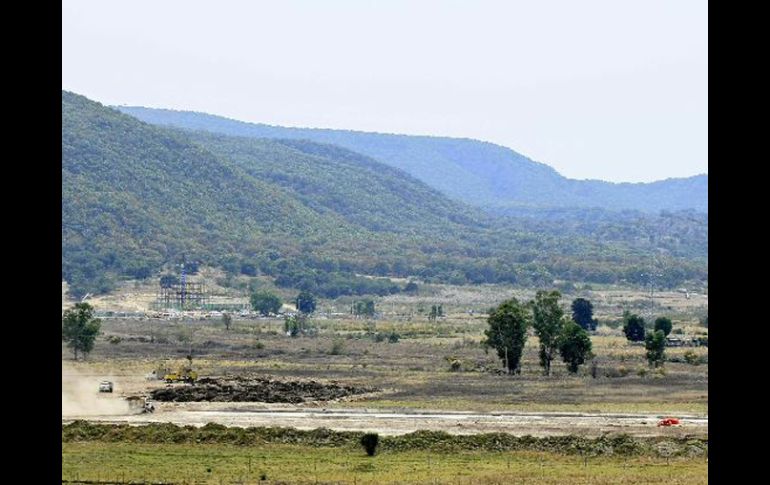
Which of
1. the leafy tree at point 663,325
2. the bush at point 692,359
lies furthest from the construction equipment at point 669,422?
the leafy tree at point 663,325

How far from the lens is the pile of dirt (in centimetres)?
7975

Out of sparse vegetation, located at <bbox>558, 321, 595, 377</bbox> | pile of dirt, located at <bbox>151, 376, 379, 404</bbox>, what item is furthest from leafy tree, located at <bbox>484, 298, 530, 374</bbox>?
pile of dirt, located at <bbox>151, 376, 379, 404</bbox>

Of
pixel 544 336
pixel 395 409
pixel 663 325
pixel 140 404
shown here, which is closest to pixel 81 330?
pixel 544 336

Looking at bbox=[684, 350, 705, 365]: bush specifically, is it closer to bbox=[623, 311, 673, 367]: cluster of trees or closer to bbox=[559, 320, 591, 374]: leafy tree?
bbox=[623, 311, 673, 367]: cluster of trees

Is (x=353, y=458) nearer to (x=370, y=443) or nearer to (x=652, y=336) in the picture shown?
(x=370, y=443)

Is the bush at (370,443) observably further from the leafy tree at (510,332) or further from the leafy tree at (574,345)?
the leafy tree at (510,332)

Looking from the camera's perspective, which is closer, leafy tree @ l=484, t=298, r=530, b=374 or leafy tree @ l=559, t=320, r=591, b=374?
leafy tree @ l=559, t=320, r=591, b=374

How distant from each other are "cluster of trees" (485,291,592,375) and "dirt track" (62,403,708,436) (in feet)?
98.1

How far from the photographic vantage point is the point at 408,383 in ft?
306

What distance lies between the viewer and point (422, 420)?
66.4m

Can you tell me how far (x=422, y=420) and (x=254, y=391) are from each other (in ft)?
64.7
